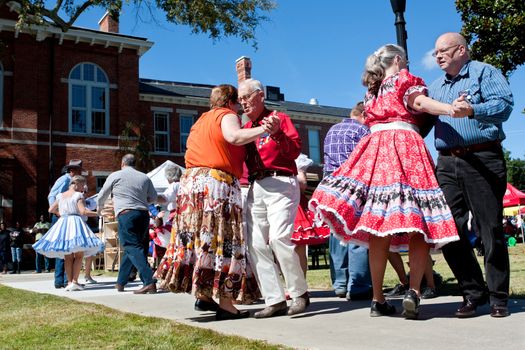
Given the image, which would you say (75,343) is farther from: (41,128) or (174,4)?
(41,128)

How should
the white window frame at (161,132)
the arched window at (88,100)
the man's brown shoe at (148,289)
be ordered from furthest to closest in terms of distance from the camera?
1. the white window frame at (161,132)
2. the arched window at (88,100)
3. the man's brown shoe at (148,289)

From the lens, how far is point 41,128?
2562 centimetres

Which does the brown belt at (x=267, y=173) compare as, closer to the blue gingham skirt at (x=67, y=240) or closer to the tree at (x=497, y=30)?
the blue gingham skirt at (x=67, y=240)

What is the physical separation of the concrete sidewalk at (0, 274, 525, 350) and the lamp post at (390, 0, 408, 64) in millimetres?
3205

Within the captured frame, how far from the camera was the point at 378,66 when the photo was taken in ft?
14.3

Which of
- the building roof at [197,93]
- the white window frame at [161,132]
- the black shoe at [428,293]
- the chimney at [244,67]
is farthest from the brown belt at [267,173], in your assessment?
the building roof at [197,93]

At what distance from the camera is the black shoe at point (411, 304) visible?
3.76 metres

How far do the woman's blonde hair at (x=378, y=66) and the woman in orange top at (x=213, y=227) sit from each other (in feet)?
3.53

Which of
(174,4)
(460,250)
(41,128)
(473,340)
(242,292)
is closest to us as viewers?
(473,340)

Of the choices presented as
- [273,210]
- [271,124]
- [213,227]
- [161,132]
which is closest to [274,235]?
[273,210]

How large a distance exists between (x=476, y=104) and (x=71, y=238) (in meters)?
6.47

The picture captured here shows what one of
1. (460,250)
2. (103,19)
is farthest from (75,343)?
(103,19)

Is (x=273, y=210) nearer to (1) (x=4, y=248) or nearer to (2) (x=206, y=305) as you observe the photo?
(2) (x=206, y=305)

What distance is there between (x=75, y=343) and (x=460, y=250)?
2758 mm
